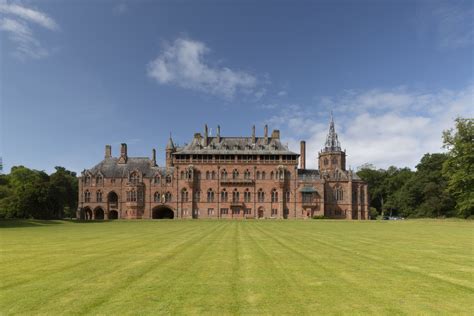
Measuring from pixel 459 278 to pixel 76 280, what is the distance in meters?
11.6

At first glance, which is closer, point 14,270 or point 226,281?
point 226,281

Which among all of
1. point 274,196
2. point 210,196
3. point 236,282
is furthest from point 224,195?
point 236,282

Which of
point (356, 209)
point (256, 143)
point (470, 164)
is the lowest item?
point (356, 209)

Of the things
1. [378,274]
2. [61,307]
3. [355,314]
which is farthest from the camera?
[378,274]

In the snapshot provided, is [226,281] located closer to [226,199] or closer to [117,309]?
[117,309]

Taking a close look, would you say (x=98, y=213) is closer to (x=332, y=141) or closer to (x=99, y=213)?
(x=99, y=213)

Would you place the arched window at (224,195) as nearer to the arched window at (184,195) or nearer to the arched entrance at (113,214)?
the arched window at (184,195)

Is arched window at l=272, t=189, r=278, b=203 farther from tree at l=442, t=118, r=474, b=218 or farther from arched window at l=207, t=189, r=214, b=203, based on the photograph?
tree at l=442, t=118, r=474, b=218

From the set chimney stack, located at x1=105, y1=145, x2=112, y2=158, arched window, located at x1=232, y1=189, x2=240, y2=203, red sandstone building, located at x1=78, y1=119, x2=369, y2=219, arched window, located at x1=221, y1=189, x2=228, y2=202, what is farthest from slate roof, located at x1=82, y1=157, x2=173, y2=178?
arched window, located at x1=232, y1=189, x2=240, y2=203

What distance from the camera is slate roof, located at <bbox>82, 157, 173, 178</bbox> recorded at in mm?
75812

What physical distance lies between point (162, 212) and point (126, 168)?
1279cm

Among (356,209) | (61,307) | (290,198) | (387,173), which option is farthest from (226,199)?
(61,307)

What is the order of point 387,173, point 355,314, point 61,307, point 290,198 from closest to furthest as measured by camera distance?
point 355,314, point 61,307, point 290,198, point 387,173

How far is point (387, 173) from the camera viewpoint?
106m
